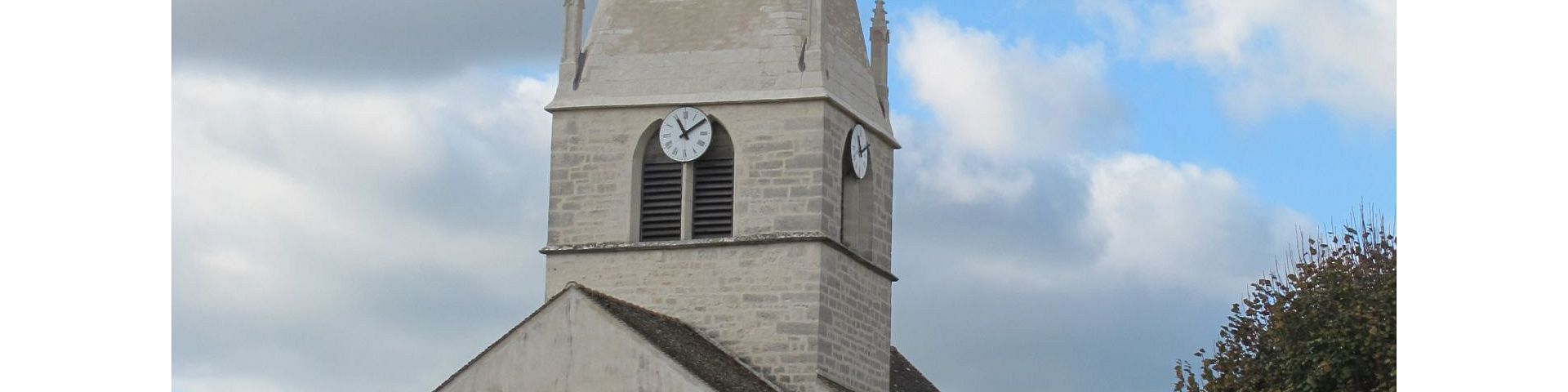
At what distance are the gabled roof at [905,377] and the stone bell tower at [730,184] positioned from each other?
2.04 m

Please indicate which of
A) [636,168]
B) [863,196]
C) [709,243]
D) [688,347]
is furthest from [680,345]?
[863,196]

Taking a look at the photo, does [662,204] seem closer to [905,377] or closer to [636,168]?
[636,168]

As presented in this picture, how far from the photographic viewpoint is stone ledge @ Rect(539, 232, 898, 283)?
91.4 feet

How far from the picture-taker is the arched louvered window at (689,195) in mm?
28484

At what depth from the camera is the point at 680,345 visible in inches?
1044

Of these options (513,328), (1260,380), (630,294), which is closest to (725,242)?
(630,294)

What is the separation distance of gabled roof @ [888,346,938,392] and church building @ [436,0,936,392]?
169 cm

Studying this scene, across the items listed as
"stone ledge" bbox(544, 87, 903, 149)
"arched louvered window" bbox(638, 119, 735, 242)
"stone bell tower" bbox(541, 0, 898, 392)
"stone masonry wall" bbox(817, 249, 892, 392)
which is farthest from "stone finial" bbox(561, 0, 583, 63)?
"stone masonry wall" bbox(817, 249, 892, 392)

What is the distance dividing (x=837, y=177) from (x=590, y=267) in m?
3.59

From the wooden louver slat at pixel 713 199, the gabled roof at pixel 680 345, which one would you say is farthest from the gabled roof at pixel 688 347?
the wooden louver slat at pixel 713 199

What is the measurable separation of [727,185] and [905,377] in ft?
18.6

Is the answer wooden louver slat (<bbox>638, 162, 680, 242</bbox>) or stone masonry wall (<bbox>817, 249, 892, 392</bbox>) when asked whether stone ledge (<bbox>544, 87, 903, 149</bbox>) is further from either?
stone masonry wall (<bbox>817, 249, 892, 392</bbox>)

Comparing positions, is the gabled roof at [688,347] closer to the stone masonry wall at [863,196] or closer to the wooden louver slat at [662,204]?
the wooden louver slat at [662,204]

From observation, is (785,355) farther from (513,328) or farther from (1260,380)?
(1260,380)
